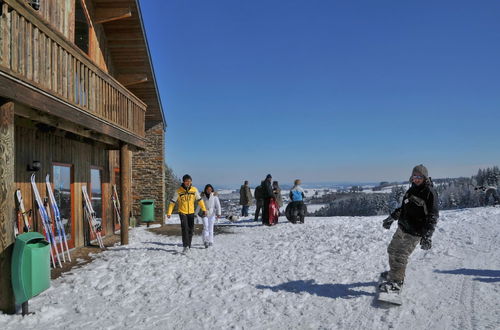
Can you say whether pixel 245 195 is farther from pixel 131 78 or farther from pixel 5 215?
pixel 5 215

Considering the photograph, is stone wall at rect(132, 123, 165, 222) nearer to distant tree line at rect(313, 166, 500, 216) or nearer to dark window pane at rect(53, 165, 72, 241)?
dark window pane at rect(53, 165, 72, 241)

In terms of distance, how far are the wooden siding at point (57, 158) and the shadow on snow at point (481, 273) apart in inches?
308

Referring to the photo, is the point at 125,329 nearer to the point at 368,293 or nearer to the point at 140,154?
the point at 368,293

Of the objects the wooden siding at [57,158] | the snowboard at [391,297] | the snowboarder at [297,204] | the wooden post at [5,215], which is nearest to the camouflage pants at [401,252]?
the snowboard at [391,297]

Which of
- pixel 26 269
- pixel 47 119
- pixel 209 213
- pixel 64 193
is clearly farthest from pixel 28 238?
pixel 209 213

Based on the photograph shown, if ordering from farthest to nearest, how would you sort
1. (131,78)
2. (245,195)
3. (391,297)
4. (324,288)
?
(245,195) → (131,78) → (324,288) → (391,297)

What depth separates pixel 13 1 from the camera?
15.1 feet

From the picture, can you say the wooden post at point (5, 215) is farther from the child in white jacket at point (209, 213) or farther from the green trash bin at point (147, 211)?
the green trash bin at point (147, 211)

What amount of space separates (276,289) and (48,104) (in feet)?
14.4

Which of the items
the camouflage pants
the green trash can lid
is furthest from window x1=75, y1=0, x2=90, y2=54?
the camouflage pants

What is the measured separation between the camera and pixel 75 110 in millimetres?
6527

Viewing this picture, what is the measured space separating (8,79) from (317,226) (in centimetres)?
977

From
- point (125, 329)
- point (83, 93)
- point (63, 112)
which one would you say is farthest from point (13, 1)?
point (125, 329)

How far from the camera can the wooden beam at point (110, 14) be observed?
34.6ft
